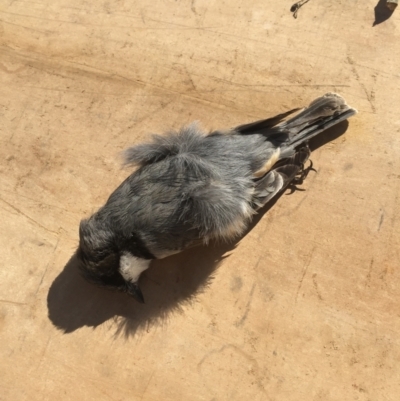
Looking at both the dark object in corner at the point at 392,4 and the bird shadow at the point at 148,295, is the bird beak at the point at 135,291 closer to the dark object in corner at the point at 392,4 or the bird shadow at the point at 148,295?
the bird shadow at the point at 148,295

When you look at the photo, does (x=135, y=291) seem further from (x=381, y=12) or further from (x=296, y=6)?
(x=381, y=12)

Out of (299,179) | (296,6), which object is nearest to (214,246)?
(299,179)

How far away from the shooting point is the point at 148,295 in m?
2.82

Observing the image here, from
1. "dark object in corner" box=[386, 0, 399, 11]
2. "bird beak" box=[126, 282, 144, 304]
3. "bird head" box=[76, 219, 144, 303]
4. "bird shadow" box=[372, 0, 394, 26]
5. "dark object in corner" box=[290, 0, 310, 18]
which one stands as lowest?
"bird beak" box=[126, 282, 144, 304]

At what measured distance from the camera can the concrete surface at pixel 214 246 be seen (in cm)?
262

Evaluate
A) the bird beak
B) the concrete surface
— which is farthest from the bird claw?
the bird beak

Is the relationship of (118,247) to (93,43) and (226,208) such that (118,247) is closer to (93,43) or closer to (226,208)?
(226,208)

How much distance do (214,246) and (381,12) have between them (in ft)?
6.08

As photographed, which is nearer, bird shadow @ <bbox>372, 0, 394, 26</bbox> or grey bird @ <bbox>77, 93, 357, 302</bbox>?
grey bird @ <bbox>77, 93, 357, 302</bbox>

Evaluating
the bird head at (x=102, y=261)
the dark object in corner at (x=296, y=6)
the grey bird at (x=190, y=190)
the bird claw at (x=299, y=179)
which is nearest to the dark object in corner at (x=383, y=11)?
the dark object in corner at (x=296, y=6)

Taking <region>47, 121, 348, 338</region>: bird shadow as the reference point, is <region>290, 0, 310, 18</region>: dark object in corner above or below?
above

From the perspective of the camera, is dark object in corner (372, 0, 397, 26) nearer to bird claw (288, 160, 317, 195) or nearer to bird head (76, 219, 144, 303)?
bird claw (288, 160, 317, 195)

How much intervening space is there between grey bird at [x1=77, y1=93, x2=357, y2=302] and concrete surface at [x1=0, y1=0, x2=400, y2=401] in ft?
0.66

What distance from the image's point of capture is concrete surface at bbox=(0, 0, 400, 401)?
2.62 meters
